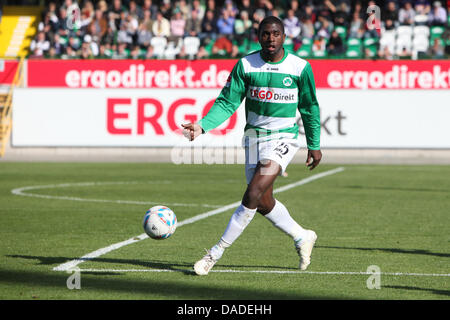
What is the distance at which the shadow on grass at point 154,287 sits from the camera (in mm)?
7215

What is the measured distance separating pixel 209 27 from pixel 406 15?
6564mm

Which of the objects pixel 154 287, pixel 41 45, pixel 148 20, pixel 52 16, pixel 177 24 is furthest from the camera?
pixel 52 16

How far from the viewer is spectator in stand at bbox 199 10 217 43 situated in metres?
30.2

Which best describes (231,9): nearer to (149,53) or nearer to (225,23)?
(225,23)

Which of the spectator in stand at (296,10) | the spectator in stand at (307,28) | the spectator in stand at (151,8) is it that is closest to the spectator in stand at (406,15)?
the spectator in stand at (307,28)

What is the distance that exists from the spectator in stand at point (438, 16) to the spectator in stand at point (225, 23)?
6.60m

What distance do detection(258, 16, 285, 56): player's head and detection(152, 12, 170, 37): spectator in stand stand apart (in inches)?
870

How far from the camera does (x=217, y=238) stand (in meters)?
11.0

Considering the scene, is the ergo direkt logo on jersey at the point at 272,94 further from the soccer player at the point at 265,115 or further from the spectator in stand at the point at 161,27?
the spectator in stand at the point at 161,27

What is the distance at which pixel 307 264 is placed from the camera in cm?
869

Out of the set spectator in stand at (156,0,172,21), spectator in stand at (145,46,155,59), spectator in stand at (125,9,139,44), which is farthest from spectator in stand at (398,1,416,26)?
spectator in stand at (125,9,139,44)

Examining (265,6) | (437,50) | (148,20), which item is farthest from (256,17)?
(437,50)
